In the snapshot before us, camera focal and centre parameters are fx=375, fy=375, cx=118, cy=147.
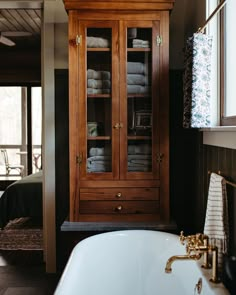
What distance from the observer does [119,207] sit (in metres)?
2.78

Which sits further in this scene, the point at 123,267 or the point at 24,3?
the point at 24,3

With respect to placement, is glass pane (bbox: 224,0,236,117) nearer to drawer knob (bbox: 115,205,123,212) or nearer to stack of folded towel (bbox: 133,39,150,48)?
stack of folded towel (bbox: 133,39,150,48)

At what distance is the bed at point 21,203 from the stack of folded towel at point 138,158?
243 centimetres

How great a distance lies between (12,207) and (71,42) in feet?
9.25

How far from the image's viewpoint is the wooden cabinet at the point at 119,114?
2717mm

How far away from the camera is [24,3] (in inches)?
127

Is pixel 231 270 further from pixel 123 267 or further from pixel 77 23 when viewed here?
pixel 77 23

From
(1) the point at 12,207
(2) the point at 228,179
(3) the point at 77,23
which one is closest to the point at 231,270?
Result: (2) the point at 228,179

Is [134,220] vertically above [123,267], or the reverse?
[134,220]

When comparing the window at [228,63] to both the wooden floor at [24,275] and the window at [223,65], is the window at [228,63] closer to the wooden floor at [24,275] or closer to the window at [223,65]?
the window at [223,65]

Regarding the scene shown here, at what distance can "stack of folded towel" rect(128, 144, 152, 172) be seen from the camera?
277cm

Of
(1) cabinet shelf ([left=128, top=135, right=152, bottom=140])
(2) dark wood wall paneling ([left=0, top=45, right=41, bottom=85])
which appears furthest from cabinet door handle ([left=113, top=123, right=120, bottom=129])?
(2) dark wood wall paneling ([left=0, top=45, right=41, bottom=85])

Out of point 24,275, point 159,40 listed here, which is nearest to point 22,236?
point 24,275

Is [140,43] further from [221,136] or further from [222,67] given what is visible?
[221,136]
